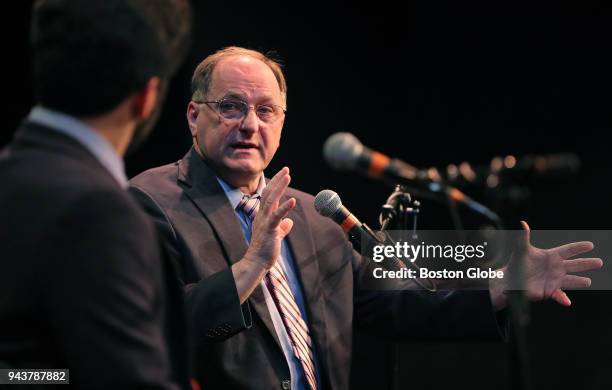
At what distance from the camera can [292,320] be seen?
2426mm

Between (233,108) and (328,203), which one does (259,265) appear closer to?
(328,203)

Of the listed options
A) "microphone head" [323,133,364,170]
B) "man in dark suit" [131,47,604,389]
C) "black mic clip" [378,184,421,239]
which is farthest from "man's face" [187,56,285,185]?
"microphone head" [323,133,364,170]

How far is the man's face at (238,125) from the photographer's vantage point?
2.61m

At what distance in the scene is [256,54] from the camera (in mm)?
2816

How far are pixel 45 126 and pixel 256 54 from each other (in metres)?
1.58

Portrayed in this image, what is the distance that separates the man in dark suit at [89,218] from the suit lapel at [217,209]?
1.01 m

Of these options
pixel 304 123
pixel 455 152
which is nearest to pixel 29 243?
pixel 304 123

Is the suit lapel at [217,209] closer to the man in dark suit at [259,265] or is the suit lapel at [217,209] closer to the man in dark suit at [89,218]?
the man in dark suit at [259,265]

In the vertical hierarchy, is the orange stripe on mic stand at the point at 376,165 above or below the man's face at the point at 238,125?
below

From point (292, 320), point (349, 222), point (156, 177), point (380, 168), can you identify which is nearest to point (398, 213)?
point (349, 222)

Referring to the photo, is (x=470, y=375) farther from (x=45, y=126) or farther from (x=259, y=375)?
(x=45, y=126)

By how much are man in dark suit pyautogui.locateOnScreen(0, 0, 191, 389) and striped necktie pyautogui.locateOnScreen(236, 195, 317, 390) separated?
1.06 metres

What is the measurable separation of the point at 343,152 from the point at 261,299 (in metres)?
0.89

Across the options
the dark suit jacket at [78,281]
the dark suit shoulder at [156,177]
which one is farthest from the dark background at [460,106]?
the dark suit jacket at [78,281]
